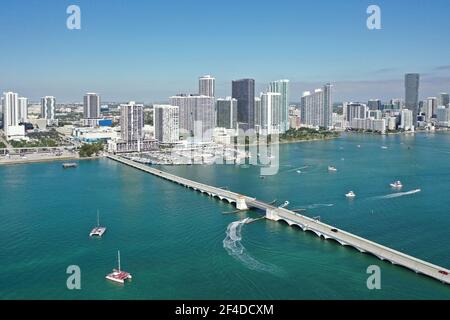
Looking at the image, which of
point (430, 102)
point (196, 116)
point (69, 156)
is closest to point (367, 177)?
point (69, 156)

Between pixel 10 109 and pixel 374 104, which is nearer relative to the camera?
pixel 10 109

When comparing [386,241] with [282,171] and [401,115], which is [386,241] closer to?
[282,171]

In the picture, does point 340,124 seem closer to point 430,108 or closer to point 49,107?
point 430,108

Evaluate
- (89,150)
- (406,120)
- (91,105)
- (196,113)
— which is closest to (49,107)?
(91,105)

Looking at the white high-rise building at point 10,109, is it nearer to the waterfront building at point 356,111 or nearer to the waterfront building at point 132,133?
the waterfront building at point 132,133

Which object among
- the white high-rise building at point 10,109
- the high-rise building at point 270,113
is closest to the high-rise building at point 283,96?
the high-rise building at point 270,113
